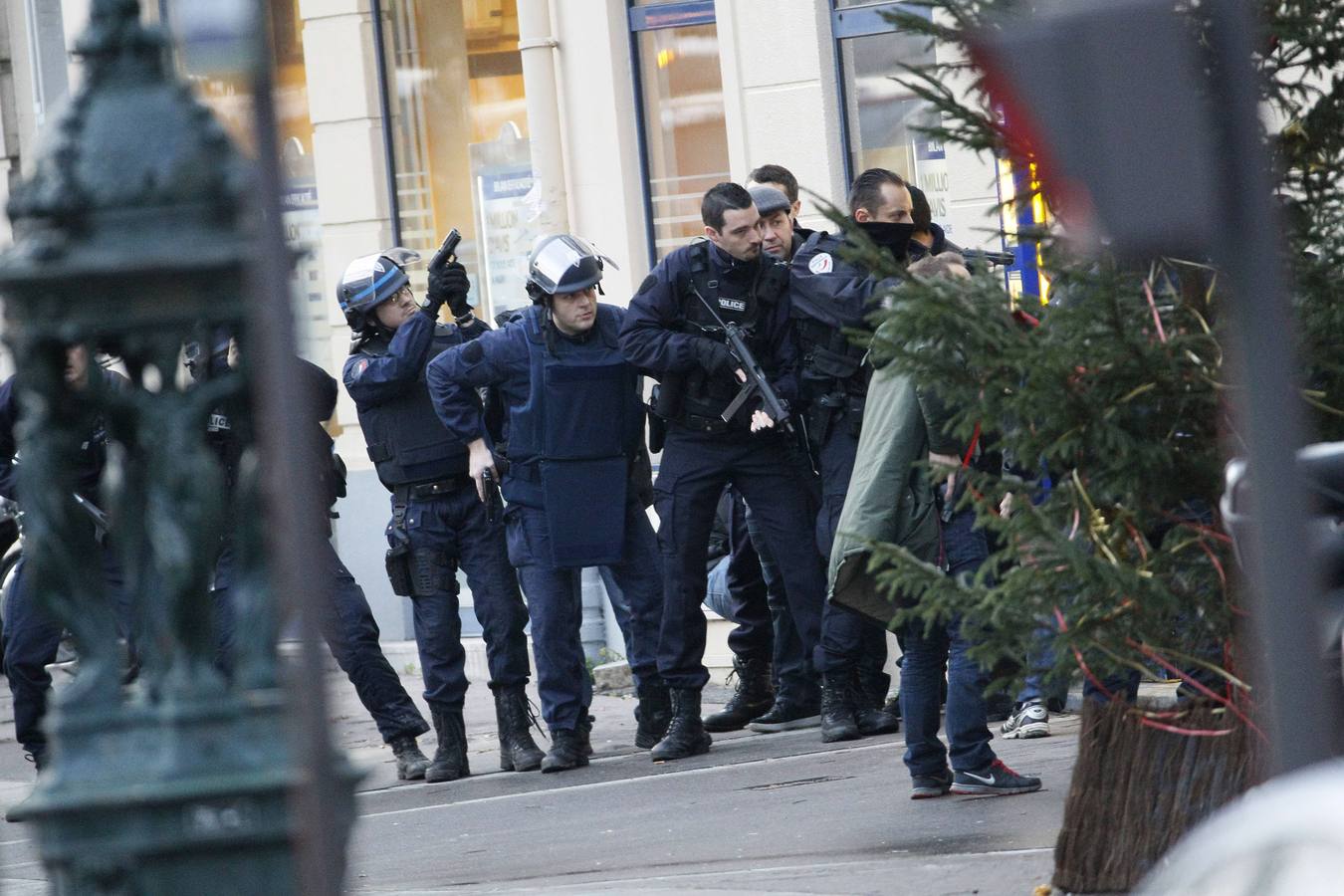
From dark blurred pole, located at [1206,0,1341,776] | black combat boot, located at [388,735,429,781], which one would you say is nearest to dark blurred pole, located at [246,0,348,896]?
dark blurred pole, located at [1206,0,1341,776]

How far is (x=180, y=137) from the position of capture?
3902 millimetres

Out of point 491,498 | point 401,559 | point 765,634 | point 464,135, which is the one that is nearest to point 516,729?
point 401,559

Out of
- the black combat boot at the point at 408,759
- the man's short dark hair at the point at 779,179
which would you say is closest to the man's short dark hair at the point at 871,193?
the man's short dark hair at the point at 779,179

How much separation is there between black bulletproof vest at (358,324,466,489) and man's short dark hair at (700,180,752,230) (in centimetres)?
132

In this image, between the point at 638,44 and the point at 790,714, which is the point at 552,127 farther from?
the point at 790,714

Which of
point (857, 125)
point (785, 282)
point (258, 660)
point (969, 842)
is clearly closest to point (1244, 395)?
point (258, 660)

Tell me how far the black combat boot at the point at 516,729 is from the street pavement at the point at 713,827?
0.13 metres

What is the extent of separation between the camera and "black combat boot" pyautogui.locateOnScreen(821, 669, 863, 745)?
30.6ft

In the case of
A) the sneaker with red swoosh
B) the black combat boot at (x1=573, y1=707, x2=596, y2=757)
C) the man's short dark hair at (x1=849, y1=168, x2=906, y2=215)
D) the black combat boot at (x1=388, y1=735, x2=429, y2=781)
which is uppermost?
the man's short dark hair at (x1=849, y1=168, x2=906, y2=215)

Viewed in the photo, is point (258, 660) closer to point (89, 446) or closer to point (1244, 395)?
point (1244, 395)

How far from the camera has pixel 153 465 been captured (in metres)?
3.92

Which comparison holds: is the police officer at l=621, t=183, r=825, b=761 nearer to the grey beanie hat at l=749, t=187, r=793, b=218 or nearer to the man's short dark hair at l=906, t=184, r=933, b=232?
the grey beanie hat at l=749, t=187, r=793, b=218

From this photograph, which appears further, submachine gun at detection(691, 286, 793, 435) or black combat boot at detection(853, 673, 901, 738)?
black combat boot at detection(853, 673, 901, 738)

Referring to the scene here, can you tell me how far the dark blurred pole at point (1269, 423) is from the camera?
123 inches
